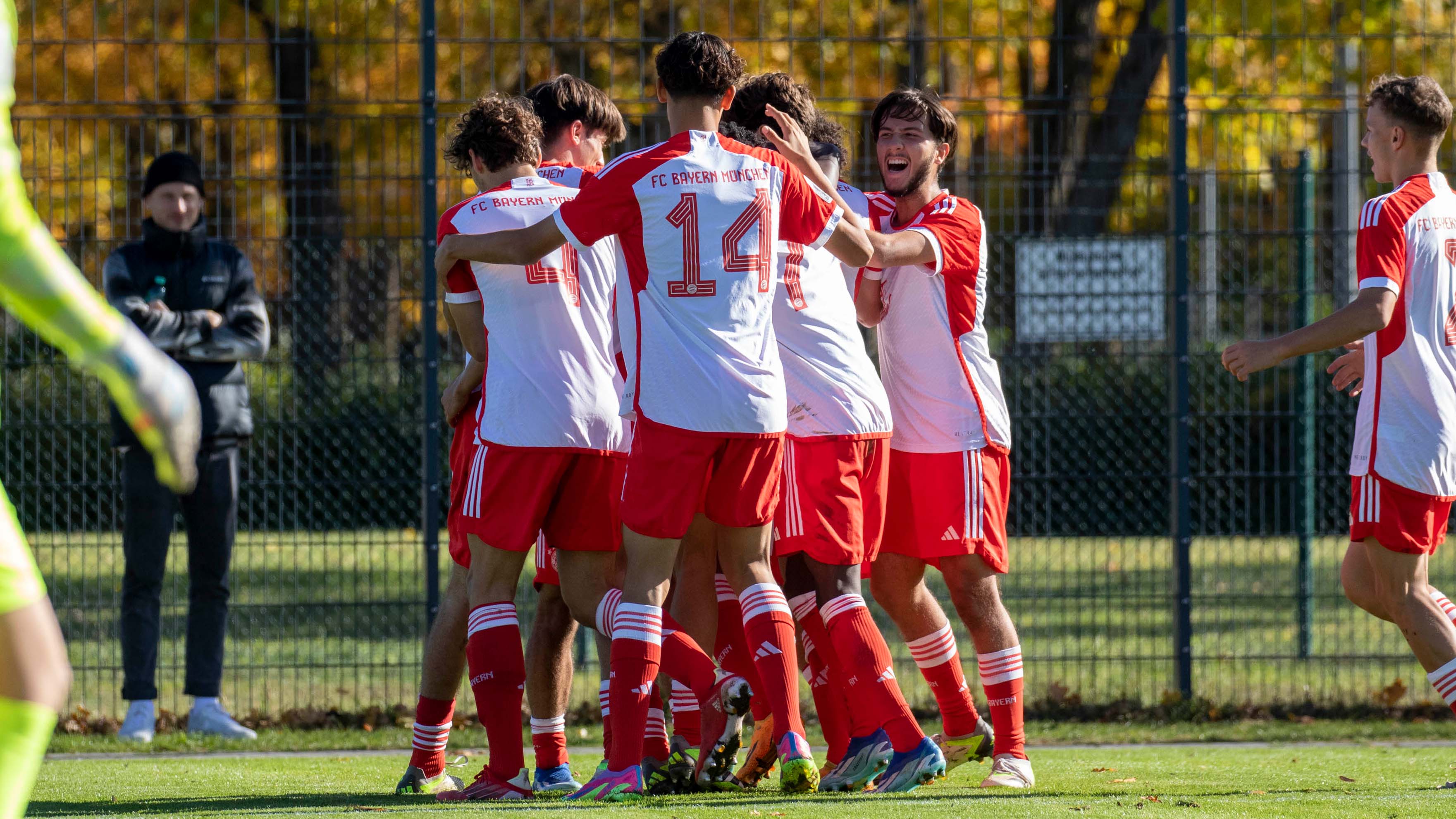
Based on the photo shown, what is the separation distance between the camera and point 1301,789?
5395 millimetres

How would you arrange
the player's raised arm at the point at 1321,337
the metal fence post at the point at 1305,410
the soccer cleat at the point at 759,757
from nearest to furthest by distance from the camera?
the player's raised arm at the point at 1321,337 → the soccer cleat at the point at 759,757 → the metal fence post at the point at 1305,410

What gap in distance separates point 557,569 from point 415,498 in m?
2.77

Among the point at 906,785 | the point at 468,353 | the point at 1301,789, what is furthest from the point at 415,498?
the point at 1301,789

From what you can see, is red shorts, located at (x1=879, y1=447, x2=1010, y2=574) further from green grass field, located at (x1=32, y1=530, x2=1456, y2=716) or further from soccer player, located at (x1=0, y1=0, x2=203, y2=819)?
soccer player, located at (x1=0, y1=0, x2=203, y2=819)

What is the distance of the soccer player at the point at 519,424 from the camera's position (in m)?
5.09

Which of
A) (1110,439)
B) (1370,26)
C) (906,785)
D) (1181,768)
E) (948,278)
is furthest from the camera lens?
(1370,26)

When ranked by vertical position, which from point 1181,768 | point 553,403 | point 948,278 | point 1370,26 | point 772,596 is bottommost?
point 1181,768

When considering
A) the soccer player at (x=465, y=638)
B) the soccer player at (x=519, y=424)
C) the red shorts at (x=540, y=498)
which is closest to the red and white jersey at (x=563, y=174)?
the soccer player at (x=465, y=638)

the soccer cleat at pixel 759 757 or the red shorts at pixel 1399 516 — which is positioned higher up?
the red shorts at pixel 1399 516

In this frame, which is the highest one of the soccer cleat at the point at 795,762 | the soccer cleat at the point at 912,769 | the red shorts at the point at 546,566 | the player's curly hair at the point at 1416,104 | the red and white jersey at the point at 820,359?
the player's curly hair at the point at 1416,104

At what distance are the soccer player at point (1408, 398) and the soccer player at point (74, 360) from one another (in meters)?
3.67

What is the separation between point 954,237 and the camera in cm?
540

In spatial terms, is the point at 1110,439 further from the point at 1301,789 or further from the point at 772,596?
the point at 772,596

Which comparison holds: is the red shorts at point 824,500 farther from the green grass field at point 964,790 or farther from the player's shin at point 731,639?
the green grass field at point 964,790
